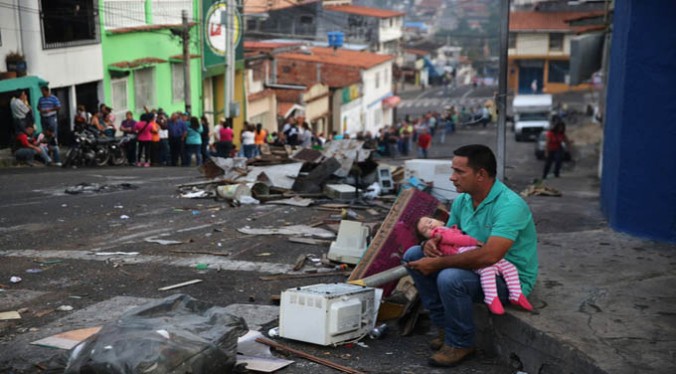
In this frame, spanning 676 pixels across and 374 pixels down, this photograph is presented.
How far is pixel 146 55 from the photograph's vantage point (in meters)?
32.2

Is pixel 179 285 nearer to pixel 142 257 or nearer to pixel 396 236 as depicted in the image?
pixel 142 257

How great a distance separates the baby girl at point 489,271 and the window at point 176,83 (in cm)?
2974

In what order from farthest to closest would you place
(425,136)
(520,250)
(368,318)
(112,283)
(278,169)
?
(425,136), (278,169), (112,283), (368,318), (520,250)

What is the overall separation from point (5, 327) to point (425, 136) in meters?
24.4

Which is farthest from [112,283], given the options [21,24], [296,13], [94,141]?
[296,13]

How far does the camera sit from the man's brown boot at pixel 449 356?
18.2 ft

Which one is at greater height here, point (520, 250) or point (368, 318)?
point (520, 250)

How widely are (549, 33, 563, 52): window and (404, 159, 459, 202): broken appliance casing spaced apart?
6505 centimetres

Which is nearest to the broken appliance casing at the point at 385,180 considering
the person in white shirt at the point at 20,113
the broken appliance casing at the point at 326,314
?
the broken appliance casing at the point at 326,314

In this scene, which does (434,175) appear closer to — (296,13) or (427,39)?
(296,13)

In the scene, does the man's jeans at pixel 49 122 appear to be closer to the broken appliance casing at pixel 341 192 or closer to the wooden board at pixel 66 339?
the broken appliance casing at pixel 341 192

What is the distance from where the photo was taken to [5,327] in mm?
6438

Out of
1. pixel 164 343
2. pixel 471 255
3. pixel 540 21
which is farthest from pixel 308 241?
pixel 540 21

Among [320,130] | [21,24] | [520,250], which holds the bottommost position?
[320,130]
